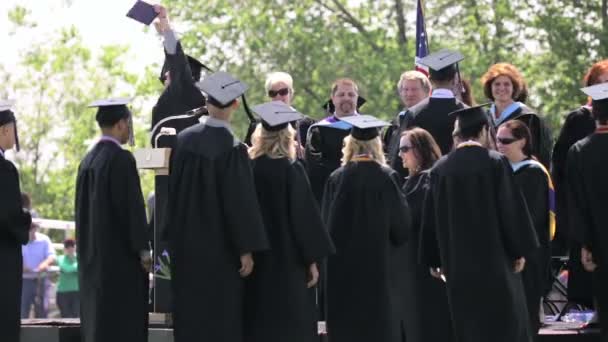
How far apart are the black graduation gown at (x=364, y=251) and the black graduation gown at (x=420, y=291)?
25 centimetres

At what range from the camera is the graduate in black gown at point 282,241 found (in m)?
9.91

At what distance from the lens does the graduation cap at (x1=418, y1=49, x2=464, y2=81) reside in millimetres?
11711

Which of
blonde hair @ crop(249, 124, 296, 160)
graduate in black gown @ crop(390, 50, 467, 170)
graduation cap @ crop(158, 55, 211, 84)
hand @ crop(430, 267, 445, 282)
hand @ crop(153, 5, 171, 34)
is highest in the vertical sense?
hand @ crop(153, 5, 171, 34)

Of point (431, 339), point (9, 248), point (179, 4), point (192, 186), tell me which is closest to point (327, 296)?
point (431, 339)

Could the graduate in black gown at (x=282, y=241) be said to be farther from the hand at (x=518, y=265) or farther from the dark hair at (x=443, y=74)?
the dark hair at (x=443, y=74)

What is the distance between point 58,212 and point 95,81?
11.3 ft

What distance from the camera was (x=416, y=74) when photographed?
12555 mm

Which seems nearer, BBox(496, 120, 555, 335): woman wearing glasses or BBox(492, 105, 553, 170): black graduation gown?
BBox(496, 120, 555, 335): woman wearing glasses

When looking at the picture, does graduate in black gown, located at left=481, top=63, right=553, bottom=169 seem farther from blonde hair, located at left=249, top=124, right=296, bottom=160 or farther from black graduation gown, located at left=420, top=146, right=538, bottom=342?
blonde hair, located at left=249, top=124, right=296, bottom=160

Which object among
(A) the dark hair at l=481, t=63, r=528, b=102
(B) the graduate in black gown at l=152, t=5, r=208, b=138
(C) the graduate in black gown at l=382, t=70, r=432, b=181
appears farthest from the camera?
(C) the graduate in black gown at l=382, t=70, r=432, b=181

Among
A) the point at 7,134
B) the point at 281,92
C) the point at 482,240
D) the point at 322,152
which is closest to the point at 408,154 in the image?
the point at 482,240

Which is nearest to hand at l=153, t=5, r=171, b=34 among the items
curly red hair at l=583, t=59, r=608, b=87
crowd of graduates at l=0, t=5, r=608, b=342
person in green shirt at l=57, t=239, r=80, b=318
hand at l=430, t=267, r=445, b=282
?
crowd of graduates at l=0, t=5, r=608, b=342

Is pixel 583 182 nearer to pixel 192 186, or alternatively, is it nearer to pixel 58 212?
pixel 192 186

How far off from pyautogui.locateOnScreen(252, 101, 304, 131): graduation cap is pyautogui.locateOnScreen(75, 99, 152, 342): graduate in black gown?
1.03 metres
